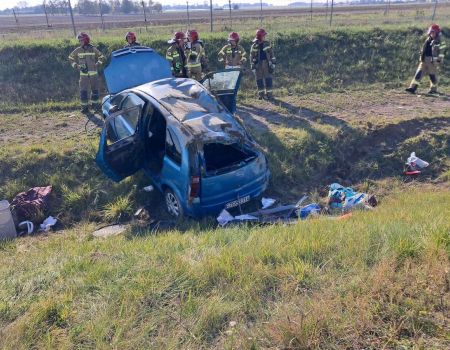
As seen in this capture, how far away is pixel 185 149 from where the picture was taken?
586cm

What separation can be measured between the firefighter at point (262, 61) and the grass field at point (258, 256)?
159cm

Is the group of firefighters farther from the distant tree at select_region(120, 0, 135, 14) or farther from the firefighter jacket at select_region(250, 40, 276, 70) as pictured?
the distant tree at select_region(120, 0, 135, 14)

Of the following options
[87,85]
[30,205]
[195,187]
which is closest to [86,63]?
[87,85]

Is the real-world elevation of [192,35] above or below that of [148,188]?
above

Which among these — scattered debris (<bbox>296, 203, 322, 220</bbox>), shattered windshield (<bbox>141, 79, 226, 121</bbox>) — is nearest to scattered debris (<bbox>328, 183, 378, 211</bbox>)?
scattered debris (<bbox>296, 203, 322, 220</bbox>)

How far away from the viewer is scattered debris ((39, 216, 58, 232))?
267 inches

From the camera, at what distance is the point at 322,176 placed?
8086 mm

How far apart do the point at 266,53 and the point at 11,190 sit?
7.39 metres

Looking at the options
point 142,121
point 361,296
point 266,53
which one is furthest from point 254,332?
point 266,53

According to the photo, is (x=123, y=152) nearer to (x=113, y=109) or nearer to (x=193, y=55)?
(x=113, y=109)

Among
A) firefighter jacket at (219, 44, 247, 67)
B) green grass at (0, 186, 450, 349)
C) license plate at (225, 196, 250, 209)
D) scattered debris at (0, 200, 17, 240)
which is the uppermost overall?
firefighter jacket at (219, 44, 247, 67)

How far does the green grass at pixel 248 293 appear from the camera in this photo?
283 centimetres

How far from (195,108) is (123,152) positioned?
1.40 metres

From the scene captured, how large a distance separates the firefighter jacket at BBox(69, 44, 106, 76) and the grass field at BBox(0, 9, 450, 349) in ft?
4.40
